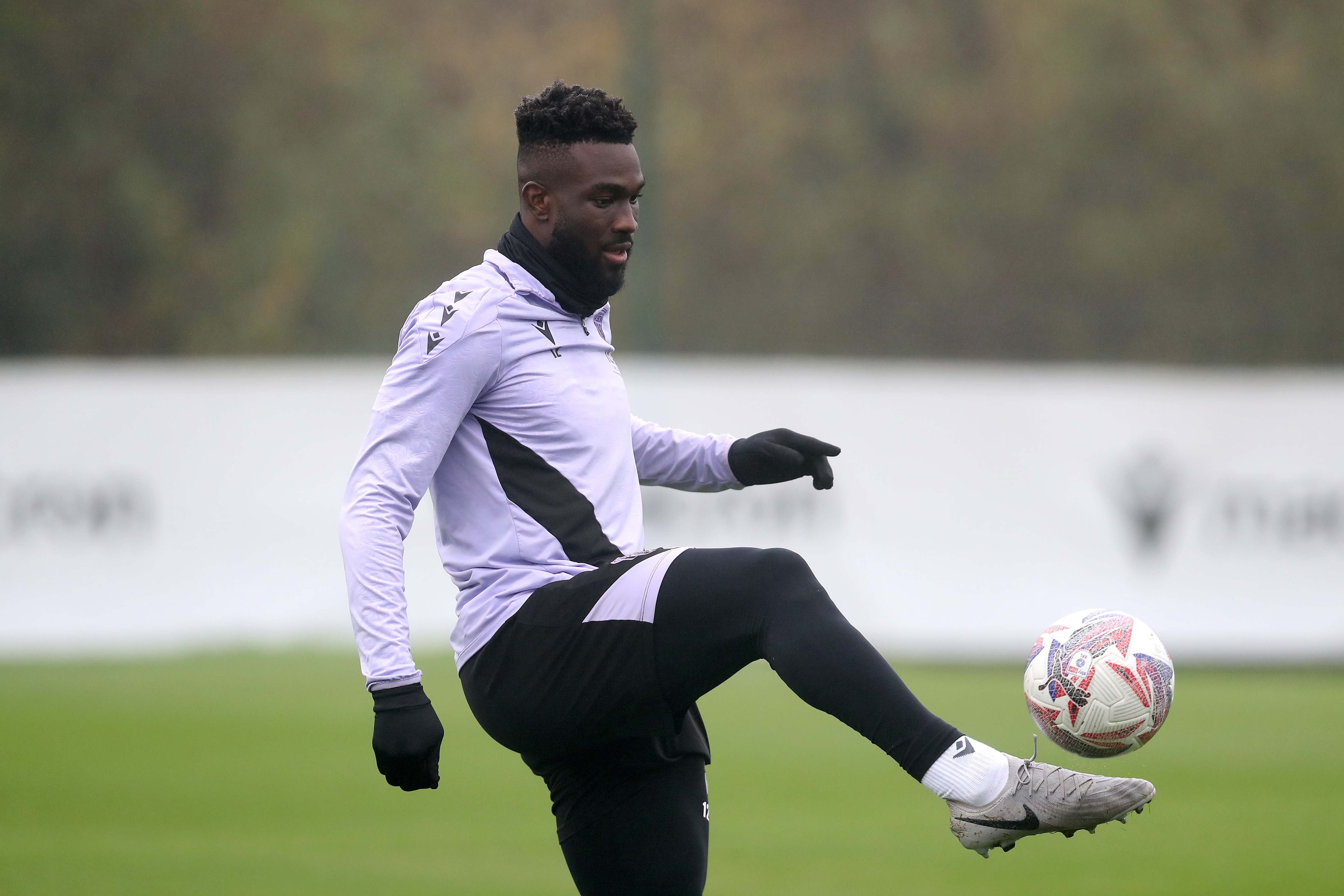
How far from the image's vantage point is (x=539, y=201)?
3.83m

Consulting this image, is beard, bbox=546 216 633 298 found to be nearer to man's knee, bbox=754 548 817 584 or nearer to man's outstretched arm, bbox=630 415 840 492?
man's outstretched arm, bbox=630 415 840 492

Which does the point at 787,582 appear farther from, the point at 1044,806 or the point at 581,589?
the point at 1044,806

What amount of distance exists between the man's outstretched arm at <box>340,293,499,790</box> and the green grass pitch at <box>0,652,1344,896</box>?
9.41 ft

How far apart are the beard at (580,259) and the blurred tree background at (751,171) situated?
58.8 ft

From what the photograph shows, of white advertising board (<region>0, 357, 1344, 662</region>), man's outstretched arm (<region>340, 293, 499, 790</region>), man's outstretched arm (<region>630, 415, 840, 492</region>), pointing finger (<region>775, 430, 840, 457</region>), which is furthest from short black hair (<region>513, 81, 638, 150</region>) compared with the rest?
white advertising board (<region>0, 357, 1344, 662</region>)

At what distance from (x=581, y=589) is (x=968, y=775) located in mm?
900

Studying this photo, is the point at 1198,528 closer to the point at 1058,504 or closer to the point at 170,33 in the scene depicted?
the point at 1058,504

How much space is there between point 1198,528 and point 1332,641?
48.7 inches

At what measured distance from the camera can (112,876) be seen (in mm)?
6148

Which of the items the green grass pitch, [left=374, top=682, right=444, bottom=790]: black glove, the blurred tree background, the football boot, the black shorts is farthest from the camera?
the blurred tree background

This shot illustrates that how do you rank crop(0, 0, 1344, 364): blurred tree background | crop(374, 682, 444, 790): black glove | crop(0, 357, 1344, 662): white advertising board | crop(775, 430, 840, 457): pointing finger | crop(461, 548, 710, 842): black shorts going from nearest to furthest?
crop(374, 682, 444, 790): black glove → crop(461, 548, 710, 842): black shorts → crop(775, 430, 840, 457): pointing finger → crop(0, 357, 1344, 662): white advertising board → crop(0, 0, 1344, 364): blurred tree background

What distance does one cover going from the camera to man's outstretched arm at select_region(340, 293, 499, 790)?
332cm

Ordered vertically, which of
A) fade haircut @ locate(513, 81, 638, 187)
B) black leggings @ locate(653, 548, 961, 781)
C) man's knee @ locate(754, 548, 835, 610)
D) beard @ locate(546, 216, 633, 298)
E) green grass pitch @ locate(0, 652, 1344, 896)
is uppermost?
fade haircut @ locate(513, 81, 638, 187)

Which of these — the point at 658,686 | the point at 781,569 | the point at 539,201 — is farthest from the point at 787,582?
the point at 539,201
